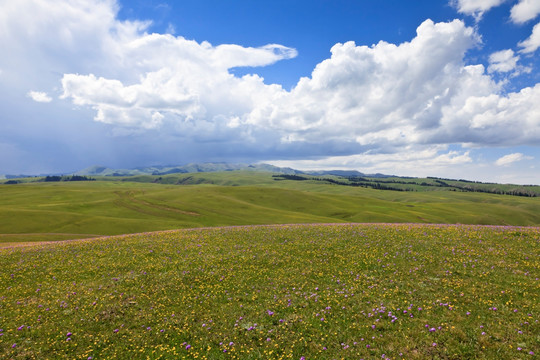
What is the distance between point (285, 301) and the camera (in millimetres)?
16547

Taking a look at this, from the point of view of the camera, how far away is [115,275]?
854 inches

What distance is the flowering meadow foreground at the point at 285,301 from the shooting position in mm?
12430

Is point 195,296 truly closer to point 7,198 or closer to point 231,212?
point 231,212

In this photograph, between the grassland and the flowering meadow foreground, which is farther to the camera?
the grassland

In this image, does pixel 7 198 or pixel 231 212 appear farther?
pixel 7 198

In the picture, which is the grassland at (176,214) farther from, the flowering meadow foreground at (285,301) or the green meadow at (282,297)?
the flowering meadow foreground at (285,301)

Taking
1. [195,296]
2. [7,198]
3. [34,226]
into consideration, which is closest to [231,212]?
[34,226]

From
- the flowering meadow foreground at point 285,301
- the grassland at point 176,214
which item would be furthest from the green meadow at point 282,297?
the grassland at point 176,214

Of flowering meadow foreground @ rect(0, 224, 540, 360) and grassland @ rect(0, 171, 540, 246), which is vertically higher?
flowering meadow foreground @ rect(0, 224, 540, 360)

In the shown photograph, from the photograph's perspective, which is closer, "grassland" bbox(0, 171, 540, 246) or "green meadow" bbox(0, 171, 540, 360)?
"green meadow" bbox(0, 171, 540, 360)

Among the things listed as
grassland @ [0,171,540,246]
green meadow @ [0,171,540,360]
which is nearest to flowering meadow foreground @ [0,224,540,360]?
green meadow @ [0,171,540,360]

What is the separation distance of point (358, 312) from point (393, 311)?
188 cm

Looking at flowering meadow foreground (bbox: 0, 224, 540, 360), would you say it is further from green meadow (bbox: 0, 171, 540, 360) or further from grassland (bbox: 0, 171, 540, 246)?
grassland (bbox: 0, 171, 540, 246)

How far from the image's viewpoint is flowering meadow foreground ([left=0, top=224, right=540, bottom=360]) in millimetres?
12430
